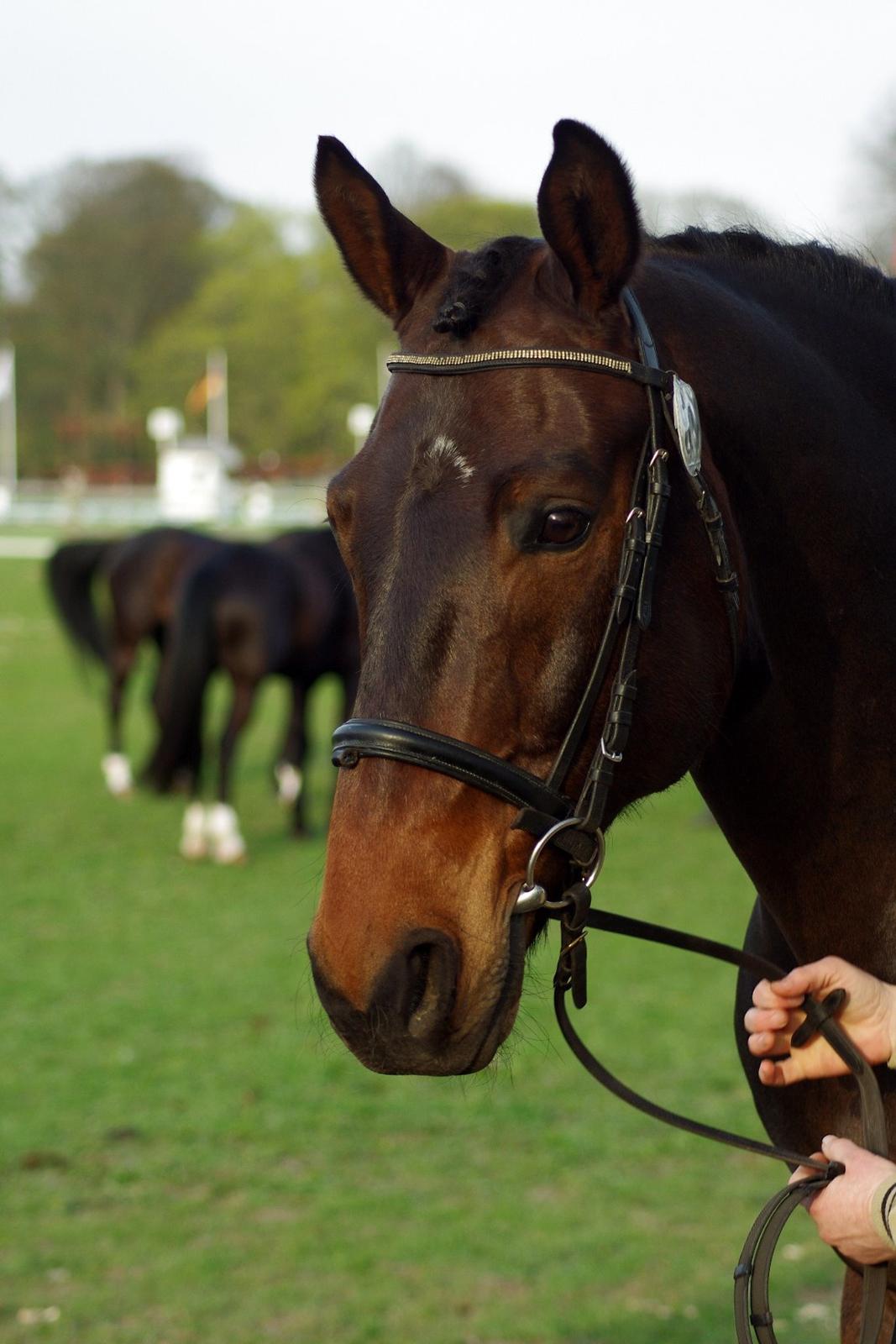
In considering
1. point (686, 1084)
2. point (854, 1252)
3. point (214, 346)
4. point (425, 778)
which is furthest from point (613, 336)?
point (214, 346)

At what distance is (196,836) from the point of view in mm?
9797

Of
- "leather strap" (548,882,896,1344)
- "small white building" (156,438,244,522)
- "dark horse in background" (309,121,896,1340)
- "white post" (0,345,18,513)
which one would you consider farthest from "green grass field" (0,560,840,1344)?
"white post" (0,345,18,513)

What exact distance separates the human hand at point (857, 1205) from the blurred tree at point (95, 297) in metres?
60.0

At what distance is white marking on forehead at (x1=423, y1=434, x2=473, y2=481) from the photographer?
5.95 feet

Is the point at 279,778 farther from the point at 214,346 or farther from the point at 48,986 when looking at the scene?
the point at 214,346

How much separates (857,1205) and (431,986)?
74 centimetres

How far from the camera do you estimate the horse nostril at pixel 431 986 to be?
67.6 inches

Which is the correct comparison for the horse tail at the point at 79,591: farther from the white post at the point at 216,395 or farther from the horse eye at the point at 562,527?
the white post at the point at 216,395

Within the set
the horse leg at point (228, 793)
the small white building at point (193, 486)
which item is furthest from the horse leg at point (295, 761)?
the small white building at point (193, 486)

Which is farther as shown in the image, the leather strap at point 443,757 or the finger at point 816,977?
the finger at point 816,977

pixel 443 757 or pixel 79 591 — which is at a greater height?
pixel 443 757

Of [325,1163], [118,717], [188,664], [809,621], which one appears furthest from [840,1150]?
[118,717]

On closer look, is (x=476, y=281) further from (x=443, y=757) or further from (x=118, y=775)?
(x=118, y=775)

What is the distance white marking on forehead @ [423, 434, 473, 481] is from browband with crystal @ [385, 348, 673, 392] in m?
0.12
